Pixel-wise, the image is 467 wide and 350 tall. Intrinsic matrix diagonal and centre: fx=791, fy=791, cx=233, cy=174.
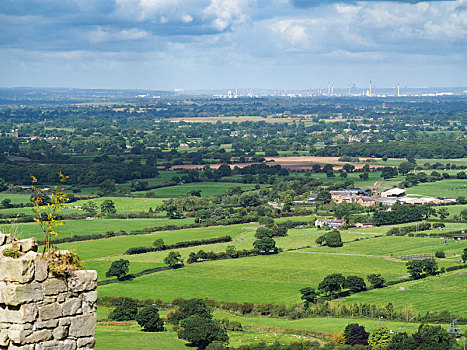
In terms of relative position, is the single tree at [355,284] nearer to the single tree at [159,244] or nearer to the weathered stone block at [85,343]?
the single tree at [159,244]

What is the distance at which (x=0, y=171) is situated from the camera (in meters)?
154

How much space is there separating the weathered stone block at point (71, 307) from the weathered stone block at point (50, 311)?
7 cm

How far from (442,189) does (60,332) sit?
132521 mm

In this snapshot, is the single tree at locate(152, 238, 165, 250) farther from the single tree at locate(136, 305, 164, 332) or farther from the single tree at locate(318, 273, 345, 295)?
the single tree at locate(136, 305, 164, 332)

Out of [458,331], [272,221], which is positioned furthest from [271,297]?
[272,221]

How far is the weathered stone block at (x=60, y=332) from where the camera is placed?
31.8 feet

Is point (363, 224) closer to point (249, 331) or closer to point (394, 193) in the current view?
point (394, 193)

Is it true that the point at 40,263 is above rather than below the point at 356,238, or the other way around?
above

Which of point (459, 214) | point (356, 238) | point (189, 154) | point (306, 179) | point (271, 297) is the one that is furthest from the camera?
point (189, 154)

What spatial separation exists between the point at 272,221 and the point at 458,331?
51.1 metres

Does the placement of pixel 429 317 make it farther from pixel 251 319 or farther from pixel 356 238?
pixel 356 238

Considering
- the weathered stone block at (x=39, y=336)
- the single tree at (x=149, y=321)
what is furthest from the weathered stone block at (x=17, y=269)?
the single tree at (x=149, y=321)

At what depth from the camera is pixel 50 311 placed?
9.68 metres

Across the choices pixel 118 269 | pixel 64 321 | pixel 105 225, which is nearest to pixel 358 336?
pixel 118 269
